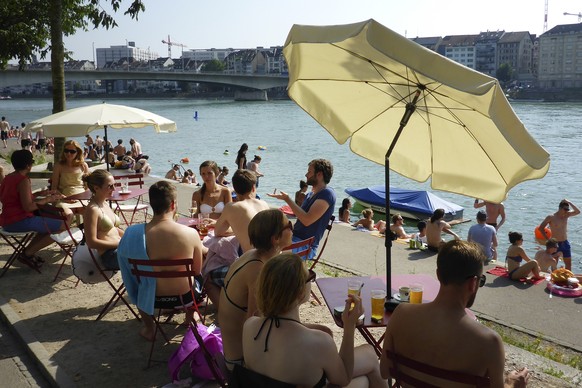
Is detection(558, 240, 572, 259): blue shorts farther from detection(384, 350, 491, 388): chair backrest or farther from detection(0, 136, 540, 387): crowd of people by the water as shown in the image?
detection(384, 350, 491, 388): chair backrest

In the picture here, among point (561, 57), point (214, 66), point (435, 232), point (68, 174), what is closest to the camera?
point (68, 174)

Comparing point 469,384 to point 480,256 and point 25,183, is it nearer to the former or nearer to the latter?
point 480,256

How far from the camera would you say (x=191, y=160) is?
1459 inches

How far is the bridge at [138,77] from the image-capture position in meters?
46.7

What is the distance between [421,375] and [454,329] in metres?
0.27

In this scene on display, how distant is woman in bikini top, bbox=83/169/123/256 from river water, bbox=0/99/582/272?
42.4ft

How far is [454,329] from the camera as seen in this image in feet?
8.25

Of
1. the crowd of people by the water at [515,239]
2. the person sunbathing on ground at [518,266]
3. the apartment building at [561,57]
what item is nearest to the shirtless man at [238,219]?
the crowd of people by the water at [515,239]

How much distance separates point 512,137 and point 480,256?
0.67 m

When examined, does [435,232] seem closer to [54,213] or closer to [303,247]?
[303,247]

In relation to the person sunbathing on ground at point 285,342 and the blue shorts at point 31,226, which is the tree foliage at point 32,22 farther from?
the person sunbathing on ground at point 285,342

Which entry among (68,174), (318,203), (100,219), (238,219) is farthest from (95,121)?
(238,219)

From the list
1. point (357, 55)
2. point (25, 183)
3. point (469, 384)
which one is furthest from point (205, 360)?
point (25, 183)

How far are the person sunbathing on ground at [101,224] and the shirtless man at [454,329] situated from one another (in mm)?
3126
